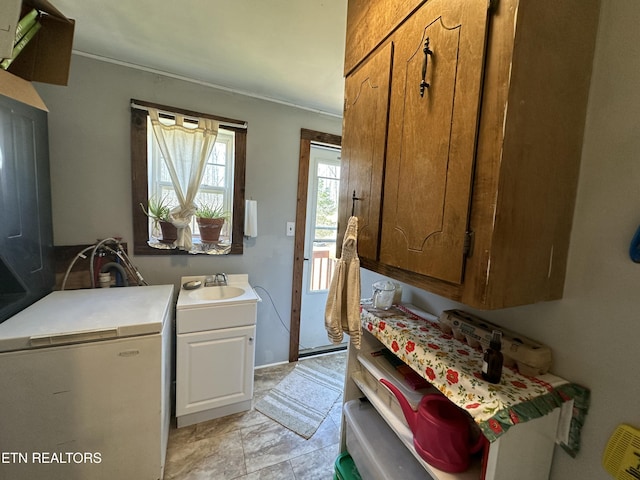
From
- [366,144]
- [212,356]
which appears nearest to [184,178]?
[212,356]

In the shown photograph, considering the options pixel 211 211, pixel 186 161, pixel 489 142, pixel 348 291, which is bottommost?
pixel 348 291

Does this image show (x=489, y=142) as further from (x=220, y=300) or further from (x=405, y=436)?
(x=220, y=300)

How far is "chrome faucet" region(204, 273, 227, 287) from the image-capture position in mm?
1960

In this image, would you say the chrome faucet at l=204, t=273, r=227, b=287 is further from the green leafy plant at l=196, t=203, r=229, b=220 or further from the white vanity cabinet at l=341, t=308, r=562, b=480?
the white vanity cabinet at l=341, t=308, r=562, b=480

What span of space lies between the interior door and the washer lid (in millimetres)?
1346

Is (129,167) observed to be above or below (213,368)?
above

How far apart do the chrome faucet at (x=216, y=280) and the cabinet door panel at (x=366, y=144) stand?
1.28 m

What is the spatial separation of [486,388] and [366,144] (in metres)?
0.81

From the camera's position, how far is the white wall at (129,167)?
5.32ft

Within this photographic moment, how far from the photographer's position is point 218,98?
1951 mm

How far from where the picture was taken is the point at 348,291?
922mm

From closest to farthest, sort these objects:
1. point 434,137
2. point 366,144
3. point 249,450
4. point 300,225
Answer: point 434,137 → point 366,144 → point 249,450 → point 300,225

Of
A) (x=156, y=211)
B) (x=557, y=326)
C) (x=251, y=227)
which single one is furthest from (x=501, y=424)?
(x=156, y=211)

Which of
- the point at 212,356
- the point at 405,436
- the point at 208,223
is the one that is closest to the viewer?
the point at 405,436
